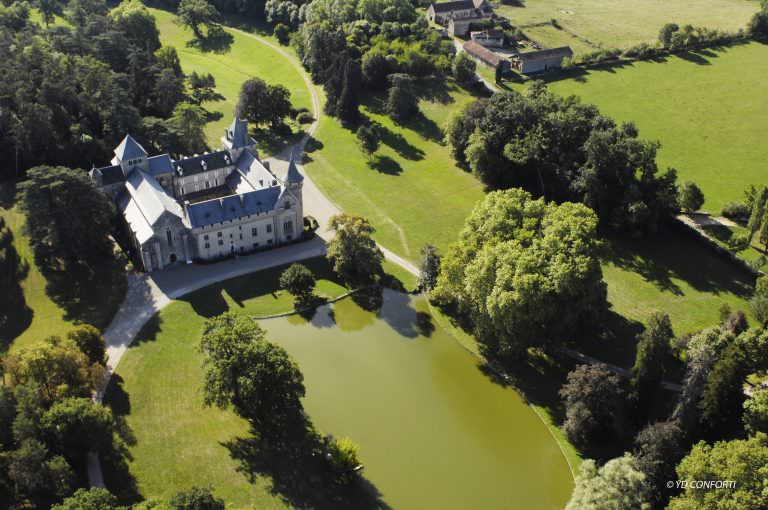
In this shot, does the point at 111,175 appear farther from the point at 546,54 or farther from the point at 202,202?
the point at 546,54

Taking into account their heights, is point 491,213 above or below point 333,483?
above

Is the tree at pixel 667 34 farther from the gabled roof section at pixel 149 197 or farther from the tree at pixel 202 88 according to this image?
the gabled roof section at pixel 149 197

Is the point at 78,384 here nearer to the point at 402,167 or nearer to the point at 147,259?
the point at 147,259

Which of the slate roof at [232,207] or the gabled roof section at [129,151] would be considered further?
the gabled roof section at [129,151]

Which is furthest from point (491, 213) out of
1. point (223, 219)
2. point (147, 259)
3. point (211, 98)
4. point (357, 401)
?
point (211, 98)

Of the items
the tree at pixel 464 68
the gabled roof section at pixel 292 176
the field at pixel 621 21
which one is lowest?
the gabled roof section at pixel 292 176

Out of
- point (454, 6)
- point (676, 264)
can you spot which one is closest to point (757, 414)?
point (676, 264)

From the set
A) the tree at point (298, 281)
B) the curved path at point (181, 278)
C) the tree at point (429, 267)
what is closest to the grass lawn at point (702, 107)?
the tree at point (429, 267)
